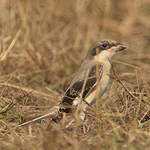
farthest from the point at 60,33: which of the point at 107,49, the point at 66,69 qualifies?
the point at 107,49

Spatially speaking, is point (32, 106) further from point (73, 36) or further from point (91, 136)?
point (73, 36)

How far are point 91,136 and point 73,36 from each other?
5.14 m

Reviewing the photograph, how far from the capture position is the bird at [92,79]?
5.68m

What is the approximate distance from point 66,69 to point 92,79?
2.17 metres

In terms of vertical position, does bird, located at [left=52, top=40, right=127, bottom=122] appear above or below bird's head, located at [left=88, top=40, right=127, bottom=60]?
below

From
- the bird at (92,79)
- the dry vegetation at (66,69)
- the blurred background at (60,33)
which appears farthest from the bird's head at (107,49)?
the blurred background at (60,33)

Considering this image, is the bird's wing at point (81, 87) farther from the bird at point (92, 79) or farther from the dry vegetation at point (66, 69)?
the dry vegetation at point (66, 69)

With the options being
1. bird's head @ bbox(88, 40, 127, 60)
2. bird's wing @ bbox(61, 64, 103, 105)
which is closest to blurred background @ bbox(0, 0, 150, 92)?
bird's wing @ bbox(61, 64, 103, 105)

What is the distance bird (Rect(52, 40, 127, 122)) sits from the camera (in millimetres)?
5676

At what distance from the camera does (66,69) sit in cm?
810

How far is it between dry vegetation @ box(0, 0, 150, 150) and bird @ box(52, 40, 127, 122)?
0.18 metres

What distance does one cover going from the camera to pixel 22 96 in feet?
19.5

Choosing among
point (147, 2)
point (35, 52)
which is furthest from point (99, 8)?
point (35, 52)

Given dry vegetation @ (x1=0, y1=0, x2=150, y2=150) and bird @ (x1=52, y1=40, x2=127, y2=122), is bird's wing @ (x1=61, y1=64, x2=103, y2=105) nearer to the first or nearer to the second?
bird @ (x1=52, y1=40, x2=127, y2=122)
